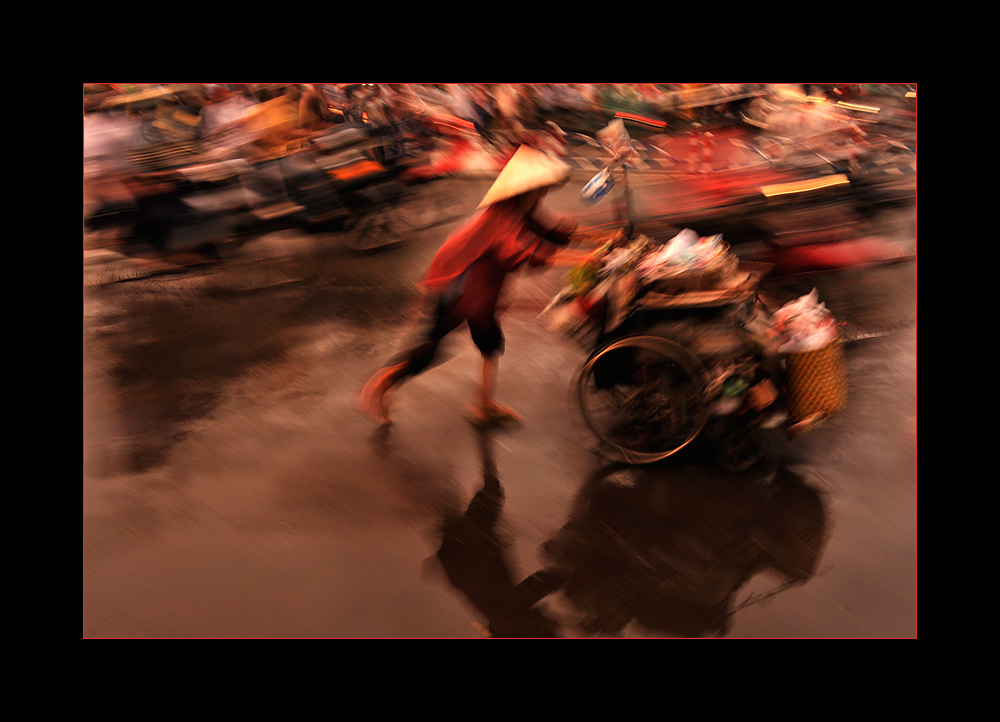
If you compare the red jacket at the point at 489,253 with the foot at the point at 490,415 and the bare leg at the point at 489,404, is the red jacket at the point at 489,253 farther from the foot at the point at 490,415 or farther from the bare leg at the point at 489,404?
the foot at the point at 490,415

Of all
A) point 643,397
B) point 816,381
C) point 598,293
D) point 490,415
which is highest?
point 598,293

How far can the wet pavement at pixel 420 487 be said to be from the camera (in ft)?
6.82

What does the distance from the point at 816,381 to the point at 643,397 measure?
59 cm

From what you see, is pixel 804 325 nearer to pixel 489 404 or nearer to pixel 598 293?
pixel 598 293

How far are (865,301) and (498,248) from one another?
1.31 metres

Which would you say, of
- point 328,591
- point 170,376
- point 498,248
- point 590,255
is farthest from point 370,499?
point 590,255

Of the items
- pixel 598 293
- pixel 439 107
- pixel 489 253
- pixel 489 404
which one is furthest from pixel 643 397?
pixel 439 107

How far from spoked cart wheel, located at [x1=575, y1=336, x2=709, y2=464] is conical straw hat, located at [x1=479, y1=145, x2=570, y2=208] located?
Answer: 60cm

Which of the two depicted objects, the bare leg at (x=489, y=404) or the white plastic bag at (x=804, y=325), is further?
the bare leg at (x=489, y=404)

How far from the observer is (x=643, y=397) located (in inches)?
86.7

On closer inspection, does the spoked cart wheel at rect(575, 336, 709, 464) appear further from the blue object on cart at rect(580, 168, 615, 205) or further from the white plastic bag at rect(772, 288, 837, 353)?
the blue object on cart at rect(580, 168, 615, 205)

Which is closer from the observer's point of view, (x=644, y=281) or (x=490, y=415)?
(x=644, y=281)

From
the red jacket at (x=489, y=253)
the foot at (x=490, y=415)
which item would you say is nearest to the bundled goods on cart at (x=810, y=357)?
the red jacket at (x=489, y=253)

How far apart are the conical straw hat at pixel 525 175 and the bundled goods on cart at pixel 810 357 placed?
35.6 inches
